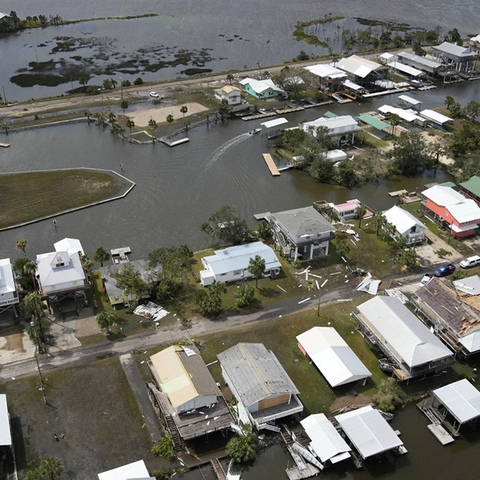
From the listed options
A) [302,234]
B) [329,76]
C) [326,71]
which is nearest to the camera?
[302,234]

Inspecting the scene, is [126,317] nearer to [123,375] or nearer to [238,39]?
[123,375]

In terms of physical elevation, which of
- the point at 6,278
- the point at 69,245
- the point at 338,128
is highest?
the point at 338,128

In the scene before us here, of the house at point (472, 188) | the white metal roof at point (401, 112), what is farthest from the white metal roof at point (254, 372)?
the white metal roof at point (401, 112)

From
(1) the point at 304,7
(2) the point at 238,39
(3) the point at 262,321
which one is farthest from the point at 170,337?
(1) the point at 304,7

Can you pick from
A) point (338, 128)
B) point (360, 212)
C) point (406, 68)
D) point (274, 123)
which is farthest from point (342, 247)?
point (406, 68)

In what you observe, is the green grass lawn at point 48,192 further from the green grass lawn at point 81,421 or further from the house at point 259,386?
the house at point 259,386

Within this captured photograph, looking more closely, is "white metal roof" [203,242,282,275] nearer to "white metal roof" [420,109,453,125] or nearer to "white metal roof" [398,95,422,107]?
"white metal roof" [420,109,453,125]

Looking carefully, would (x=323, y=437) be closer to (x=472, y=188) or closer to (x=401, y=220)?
(x=401, y=220)
